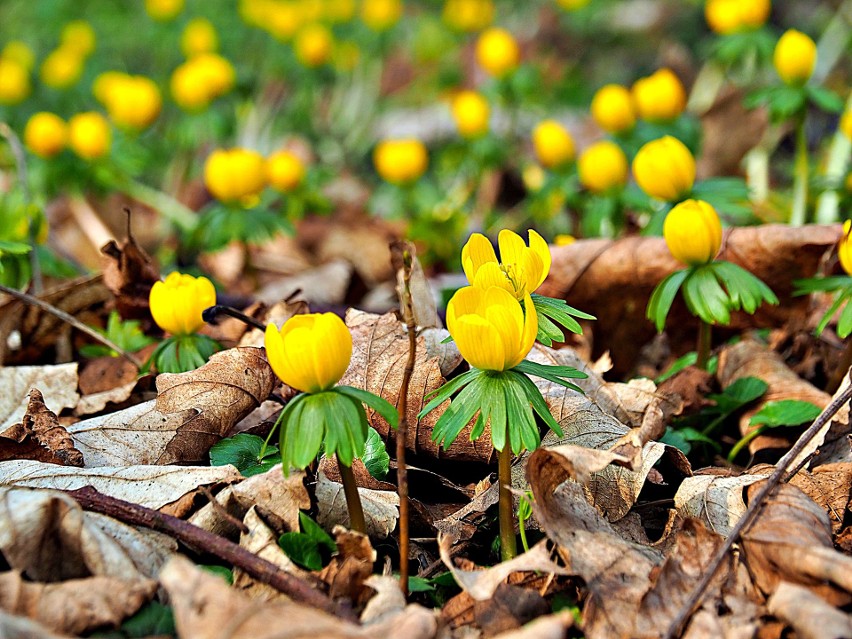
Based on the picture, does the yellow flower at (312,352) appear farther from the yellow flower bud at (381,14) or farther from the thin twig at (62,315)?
the yellow flower bud at (381,14)

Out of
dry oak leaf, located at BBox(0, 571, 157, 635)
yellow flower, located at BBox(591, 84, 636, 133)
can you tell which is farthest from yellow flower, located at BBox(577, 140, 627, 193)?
dry oak leaf, located at BBox(0, 571, 157, 635)

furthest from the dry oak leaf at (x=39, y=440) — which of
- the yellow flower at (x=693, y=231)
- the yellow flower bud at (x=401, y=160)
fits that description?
the yellow flower bud at (x=401, y=160)

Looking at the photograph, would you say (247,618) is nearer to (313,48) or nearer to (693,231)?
(693,231)

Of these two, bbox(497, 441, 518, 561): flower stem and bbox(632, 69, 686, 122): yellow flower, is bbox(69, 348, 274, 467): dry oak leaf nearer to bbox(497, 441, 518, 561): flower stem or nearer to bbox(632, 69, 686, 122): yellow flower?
bbox(497, 441, 518, 561): flower stem

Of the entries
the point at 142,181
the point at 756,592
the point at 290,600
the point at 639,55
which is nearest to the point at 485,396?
the point at 290,600

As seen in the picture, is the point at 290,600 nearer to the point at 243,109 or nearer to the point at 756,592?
the point at 756,592
